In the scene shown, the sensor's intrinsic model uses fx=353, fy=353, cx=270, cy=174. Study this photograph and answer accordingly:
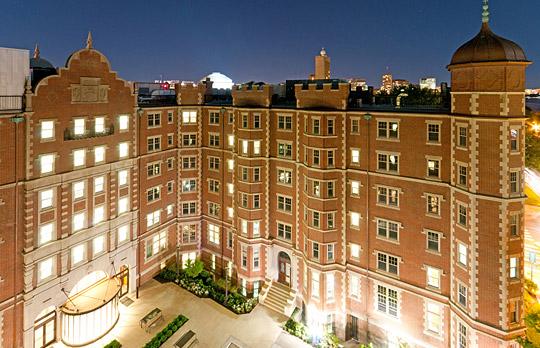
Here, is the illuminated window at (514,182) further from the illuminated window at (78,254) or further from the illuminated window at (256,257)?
the illuminated window at (78,254)

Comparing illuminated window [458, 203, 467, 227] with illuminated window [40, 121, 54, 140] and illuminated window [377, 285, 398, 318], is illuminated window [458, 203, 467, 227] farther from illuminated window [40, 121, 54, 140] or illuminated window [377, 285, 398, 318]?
illuminated window [40, 121, 54, 140]

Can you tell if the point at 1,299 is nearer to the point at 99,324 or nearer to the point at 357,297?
the point at 99,324

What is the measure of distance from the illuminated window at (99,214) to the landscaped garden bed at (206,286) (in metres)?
11.3

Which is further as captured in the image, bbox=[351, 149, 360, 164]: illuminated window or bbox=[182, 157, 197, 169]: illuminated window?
bbox=[182, 157, 197, 169]: illuminated window

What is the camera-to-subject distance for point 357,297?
32969 millimetres

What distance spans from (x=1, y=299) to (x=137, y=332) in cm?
1139

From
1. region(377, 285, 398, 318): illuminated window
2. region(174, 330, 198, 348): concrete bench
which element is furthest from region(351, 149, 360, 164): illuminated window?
region(174, 330, 198, 348): concrete bench

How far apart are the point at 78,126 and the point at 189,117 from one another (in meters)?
13.9

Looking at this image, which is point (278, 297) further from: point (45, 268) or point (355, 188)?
point (45, 268)

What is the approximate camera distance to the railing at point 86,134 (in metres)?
29.8

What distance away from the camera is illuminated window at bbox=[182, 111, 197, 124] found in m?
42.3

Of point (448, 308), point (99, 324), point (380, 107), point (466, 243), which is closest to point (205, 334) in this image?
point (99, 324)

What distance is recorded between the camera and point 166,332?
31906 mm

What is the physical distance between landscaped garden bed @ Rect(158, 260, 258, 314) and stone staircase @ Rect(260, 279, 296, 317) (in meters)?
1.32
